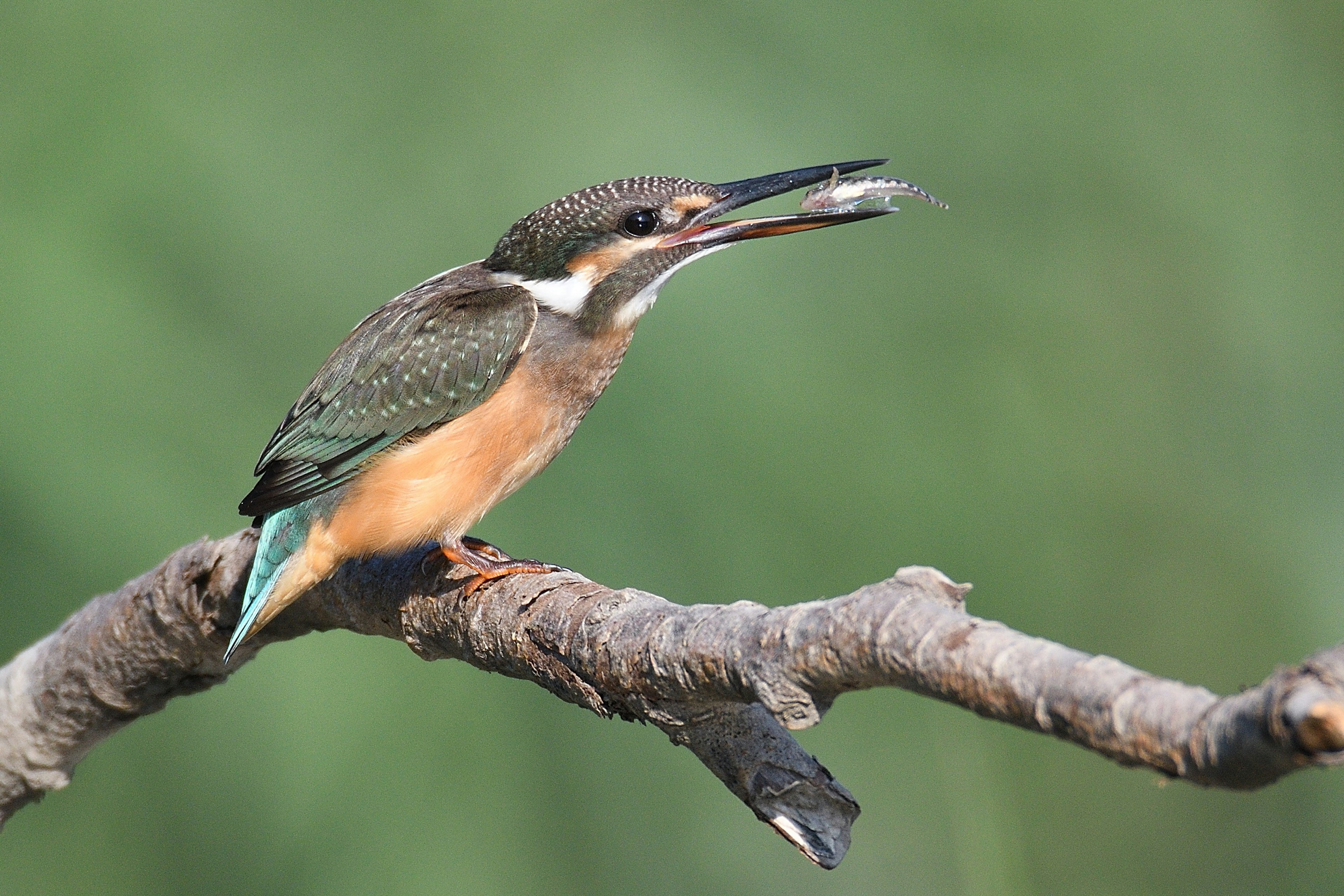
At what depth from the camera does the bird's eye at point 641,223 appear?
3.00 metres

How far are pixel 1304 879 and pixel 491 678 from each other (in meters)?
2.51

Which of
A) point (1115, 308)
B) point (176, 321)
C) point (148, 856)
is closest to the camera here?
point (148, 856)

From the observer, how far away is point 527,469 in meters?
2.99

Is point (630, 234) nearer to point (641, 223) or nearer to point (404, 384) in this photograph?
point (641, 223)

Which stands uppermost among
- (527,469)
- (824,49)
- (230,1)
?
(824,49)

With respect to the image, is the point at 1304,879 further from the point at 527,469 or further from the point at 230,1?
the point at 230,1

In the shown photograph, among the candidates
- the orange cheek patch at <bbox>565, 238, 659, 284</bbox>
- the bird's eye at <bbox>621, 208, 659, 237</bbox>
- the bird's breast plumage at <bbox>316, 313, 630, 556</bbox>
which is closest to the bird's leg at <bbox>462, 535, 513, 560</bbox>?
the bird's breast plumage at <bbox>316, 313, 630, 556</bbox>

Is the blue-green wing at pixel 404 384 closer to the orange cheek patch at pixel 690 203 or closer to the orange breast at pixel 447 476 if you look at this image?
the orange breast at pixel 447 476

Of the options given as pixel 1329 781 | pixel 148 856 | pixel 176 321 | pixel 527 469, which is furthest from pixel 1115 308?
pixel 148 856

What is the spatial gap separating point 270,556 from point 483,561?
1.60ft

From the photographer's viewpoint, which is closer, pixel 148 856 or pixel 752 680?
pixel 752 680

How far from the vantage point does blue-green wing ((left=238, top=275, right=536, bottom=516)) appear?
291cm

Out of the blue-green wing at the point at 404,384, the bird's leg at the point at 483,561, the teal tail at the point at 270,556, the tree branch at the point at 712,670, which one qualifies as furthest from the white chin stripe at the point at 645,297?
the teal tail at the point at 270,556

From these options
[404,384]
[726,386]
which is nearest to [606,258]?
[404,384]
